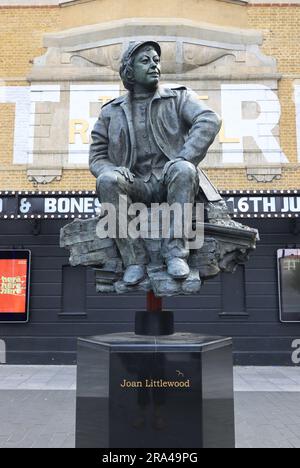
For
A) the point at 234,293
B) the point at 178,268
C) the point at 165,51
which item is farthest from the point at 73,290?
the point at 178,268

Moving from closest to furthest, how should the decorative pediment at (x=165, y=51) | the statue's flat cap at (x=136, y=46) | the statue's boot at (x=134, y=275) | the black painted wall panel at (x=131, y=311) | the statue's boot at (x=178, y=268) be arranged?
the statue's boot at (x=178, y=268), the statue's boot at (x=134, y=275), the statue's flat cap at (x=136, y=46), the black painted wall panel at (x=131, y=311), the decorative pediment at (x=165, y=51)

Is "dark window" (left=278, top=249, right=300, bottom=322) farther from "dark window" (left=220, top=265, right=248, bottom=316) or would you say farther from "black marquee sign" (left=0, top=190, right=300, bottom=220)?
"black marquee sign" (left=0, top=190, right=300, bottom=220)

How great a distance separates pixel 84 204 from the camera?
9945 millimetres

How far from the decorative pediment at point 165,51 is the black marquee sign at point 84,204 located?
329 cm

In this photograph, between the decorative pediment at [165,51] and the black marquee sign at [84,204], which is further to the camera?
the decorative pediment at [165,51]

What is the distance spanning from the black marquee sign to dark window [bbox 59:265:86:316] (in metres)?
1.87

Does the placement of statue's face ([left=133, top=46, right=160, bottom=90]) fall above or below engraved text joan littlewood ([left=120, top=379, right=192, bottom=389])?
above

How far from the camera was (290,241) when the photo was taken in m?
11.3

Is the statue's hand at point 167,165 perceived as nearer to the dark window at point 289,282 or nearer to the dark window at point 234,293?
the dark window at point 234,293

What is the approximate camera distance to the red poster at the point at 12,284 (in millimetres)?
11125

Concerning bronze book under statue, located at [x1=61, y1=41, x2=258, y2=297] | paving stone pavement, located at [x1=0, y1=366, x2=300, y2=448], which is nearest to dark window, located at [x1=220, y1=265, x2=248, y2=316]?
paving stone pavement, located at [x1=0, y1=366, x2=300, y2=448]

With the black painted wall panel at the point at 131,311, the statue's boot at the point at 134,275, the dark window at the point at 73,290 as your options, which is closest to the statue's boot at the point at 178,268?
the statue's boot at the point at 134,275

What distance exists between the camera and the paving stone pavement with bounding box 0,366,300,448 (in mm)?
5410

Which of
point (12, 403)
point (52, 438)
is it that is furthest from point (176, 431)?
point (12, 403)
